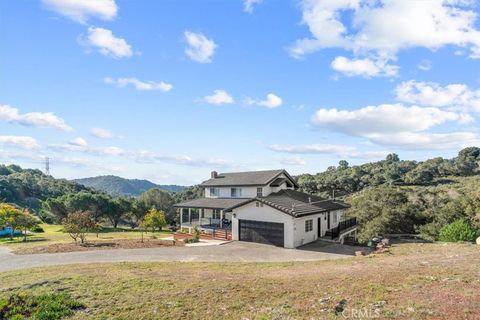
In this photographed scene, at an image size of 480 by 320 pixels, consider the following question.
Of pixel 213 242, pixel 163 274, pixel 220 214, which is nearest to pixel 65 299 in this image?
pixel 163 274

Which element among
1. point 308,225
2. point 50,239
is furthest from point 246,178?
point 50,239

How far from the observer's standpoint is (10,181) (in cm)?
9806

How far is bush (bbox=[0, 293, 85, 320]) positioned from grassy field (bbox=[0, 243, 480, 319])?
379 mm

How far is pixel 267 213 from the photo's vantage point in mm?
27266

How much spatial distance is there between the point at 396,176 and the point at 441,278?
77.4 meters

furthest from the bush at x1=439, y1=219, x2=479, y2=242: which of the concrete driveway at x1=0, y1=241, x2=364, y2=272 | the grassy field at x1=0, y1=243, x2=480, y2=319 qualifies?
the grassy field at x1=0, y1=243, x2=480, y2=319

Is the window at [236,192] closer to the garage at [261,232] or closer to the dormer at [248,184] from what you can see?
the dormer at [248,184]

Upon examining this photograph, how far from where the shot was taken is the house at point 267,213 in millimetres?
26266

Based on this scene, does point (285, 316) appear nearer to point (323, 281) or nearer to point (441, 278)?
point (323, 281)

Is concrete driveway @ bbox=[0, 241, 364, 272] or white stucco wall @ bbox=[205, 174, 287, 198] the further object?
white stucco wall @ bbox=[205, 174, 287, 198]

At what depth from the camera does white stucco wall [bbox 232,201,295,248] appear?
83.6 ft

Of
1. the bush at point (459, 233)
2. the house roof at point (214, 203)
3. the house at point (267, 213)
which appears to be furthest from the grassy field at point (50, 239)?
the bush at point (459, 233)

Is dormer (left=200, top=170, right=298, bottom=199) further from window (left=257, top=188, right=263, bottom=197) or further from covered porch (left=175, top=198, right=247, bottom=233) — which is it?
covered porch (left=175, top=198, right=247, bottom=233)

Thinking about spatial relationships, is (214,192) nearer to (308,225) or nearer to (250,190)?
(250,190)
